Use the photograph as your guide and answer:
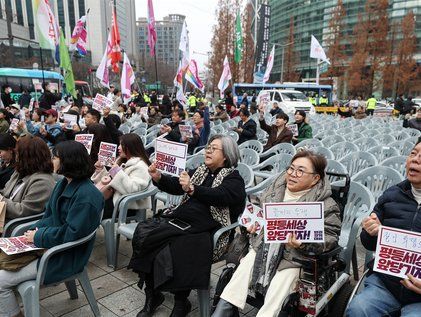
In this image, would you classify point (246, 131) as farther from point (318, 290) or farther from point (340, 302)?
point (318, 290)

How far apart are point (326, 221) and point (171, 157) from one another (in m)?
1.49

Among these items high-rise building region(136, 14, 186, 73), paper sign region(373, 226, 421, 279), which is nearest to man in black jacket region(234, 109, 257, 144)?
paper sign region(373, 226, 421, 279)

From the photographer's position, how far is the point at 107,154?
415 cm

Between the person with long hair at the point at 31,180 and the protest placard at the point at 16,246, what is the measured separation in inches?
17.0

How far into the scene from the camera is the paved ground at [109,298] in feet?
9.65

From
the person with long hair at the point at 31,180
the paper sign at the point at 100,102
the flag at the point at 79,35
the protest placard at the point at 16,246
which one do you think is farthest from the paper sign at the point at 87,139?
the flag at the point at 79,35

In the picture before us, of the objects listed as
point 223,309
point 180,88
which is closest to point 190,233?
point 223,309

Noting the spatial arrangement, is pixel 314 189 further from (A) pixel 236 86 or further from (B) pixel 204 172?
(A) pixel 236 86

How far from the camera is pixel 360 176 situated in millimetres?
4160

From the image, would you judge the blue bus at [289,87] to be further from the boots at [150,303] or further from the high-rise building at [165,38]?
the boots at [150,303]

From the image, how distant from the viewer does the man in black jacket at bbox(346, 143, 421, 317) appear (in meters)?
2.04

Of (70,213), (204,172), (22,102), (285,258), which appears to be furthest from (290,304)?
(22,102)

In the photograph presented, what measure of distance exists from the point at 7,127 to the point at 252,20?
27146 mm

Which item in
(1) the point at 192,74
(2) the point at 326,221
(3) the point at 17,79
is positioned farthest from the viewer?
(3) the point at 17,79
